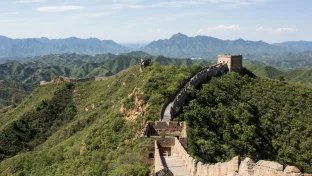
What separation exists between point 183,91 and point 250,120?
31.0 ft

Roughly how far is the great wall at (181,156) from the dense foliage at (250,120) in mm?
1687

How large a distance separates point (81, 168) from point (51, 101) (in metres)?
41.8

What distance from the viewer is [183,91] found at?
4256cm

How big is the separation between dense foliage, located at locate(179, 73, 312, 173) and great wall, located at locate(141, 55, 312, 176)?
169cm

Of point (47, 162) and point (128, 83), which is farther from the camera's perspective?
point (128, 83)

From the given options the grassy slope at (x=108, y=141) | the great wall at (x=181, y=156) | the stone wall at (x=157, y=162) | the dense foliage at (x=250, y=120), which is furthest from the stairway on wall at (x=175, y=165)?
the dense foliage at (x=250, y=120)

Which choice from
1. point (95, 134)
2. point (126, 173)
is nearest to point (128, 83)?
point (95, 134)

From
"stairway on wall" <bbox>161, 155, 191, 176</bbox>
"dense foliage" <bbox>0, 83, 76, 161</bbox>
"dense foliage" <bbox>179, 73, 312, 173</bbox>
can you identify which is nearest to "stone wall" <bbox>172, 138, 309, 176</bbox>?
"stairway on wall" <bbox>161, 155, 191, 176</bbox>

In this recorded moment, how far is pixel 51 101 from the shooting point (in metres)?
73.1

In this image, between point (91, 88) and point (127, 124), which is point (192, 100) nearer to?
point (127, 124)

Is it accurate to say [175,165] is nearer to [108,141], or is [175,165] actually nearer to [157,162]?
[157,162]

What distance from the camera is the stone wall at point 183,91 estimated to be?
35.7m

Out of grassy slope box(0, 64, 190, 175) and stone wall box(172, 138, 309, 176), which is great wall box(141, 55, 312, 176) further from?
grassy slope box(0, 64, 190, 175)

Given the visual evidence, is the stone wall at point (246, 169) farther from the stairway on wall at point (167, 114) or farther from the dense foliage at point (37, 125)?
the dense foliage at point (37, 125)
